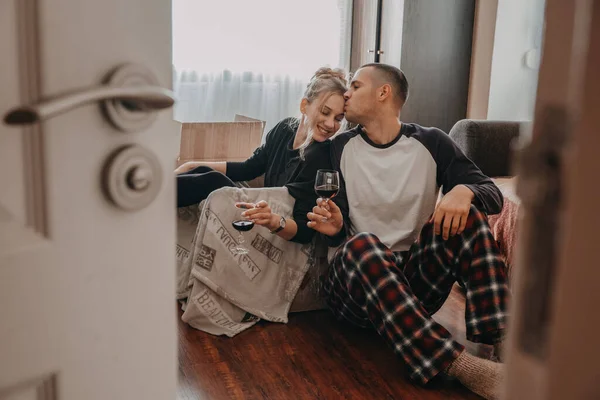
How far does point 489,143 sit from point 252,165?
4.58 feet

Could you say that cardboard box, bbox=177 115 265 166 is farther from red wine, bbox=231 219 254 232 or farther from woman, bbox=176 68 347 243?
red wine, bbox=231 219 254 232

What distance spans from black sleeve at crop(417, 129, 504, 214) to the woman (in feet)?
1.24

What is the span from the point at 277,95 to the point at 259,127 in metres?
1.52

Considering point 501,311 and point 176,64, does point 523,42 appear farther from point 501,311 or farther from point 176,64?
point 501,311

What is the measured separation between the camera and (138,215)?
1.84ft

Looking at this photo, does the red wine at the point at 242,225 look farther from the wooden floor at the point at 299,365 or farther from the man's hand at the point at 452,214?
the man's hand at the point at 452,214

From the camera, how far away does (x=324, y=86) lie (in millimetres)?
2236

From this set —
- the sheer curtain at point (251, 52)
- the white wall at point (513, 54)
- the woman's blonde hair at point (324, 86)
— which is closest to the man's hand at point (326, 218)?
the woman's blonde hair at point (324, 86)

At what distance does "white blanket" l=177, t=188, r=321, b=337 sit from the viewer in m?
2.11

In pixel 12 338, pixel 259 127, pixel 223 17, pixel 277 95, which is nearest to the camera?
pixel 12 338

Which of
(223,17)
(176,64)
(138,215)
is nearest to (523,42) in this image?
(223,17)

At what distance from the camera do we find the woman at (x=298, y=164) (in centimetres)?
213

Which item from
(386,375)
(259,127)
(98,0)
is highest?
(98,0)

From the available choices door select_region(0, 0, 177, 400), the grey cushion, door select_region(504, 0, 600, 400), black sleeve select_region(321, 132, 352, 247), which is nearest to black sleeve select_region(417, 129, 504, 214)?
black sleeve select_region(321, 132, 352, 247)
